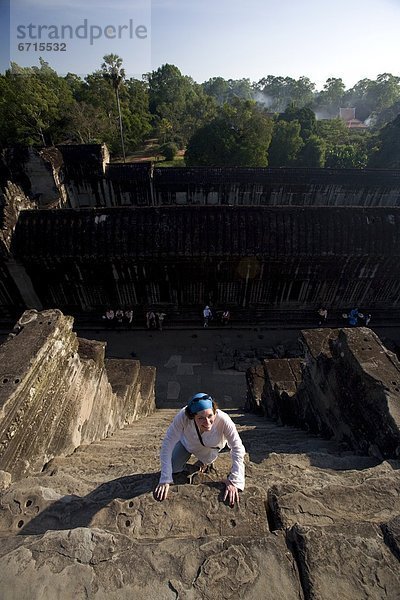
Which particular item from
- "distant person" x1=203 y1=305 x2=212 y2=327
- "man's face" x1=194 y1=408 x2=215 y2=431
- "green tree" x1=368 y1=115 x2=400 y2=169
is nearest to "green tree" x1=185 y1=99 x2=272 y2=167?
"green tree" x1=368 y1=115 x2=400 y2=169

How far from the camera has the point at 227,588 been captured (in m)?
2.44

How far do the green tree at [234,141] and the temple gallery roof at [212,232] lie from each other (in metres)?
16.9

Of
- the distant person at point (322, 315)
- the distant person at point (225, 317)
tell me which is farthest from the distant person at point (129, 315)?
the distant person at point (322, 315)

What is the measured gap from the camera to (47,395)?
203 inches

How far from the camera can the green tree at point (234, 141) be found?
27062 mm

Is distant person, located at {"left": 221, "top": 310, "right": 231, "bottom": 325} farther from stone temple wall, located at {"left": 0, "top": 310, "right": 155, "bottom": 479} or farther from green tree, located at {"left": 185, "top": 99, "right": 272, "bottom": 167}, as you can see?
green tree, located at {"left": 185, "top": 99, "right": 272, "bottom": 167}

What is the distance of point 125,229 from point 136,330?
14.7ft

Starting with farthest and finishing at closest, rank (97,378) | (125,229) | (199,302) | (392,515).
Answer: (199,302)
(125,229)
(97,378)
(392,515)

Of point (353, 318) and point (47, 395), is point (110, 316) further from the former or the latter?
point (353, 318)

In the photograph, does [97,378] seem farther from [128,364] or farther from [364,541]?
[364,541]

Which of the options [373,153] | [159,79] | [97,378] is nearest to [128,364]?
[97,378]

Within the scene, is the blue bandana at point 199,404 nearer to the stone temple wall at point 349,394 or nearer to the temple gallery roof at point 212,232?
the stone temple wall at point 349,394

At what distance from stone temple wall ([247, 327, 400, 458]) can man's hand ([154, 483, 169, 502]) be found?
3.09m

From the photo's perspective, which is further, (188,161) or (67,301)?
(188,161)
